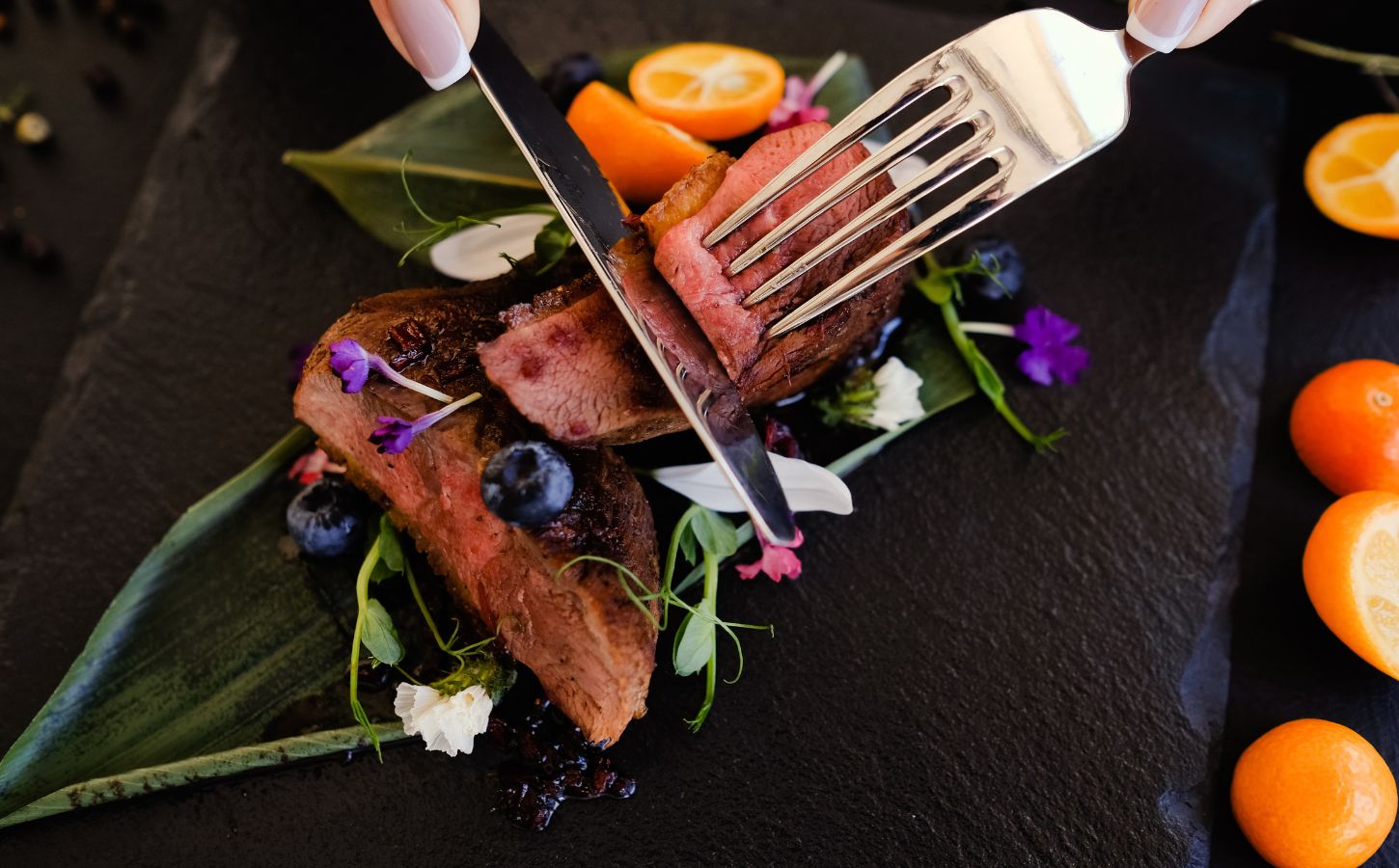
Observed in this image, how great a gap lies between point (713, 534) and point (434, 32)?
56.8 inches

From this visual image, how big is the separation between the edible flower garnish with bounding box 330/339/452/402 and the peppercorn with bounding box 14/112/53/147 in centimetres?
242

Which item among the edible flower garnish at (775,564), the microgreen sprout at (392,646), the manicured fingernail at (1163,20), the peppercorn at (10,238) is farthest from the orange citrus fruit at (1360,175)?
the peppercorn at (10,238)

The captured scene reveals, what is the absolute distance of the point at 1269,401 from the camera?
329cm

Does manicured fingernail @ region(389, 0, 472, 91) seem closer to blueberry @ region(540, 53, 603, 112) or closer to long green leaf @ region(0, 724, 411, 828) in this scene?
blueberry @ region(540, 53, 603, 112)

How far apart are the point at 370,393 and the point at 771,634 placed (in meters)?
1.31

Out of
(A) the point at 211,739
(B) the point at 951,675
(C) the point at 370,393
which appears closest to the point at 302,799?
(A) the point at 211,739

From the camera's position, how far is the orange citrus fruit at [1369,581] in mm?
2748

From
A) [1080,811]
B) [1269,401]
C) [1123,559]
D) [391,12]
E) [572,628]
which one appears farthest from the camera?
[1269,401]

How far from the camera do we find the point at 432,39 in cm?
226

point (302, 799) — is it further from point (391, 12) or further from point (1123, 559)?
point (1123, 559)

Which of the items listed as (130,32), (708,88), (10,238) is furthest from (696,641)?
(130,32)

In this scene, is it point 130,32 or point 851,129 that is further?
point 130,32

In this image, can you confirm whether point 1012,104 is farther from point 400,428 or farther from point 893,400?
point 400,428

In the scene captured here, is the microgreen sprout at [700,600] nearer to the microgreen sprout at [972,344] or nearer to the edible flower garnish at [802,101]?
the microgreen sprout at [972,344]
